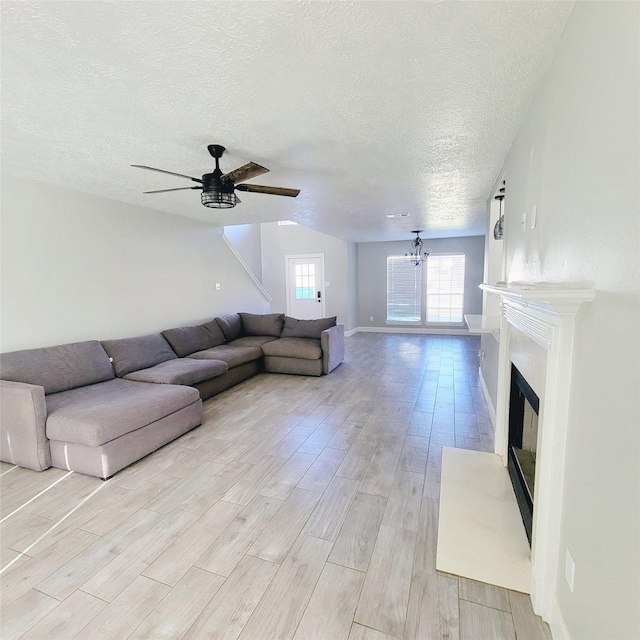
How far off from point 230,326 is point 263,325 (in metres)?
0.58

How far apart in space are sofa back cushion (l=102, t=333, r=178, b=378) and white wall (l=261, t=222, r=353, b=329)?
15.9 feet

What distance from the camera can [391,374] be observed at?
5.12 metres

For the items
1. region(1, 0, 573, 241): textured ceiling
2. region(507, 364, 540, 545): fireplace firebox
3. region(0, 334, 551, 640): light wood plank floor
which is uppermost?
region(1, 0, 573, 241): textured ceiling

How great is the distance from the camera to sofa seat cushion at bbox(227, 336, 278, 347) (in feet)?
17.8

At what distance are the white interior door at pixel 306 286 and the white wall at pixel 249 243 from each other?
2.68 ft

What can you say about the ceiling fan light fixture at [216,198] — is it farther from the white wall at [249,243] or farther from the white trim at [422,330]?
the white trim at [422,330]

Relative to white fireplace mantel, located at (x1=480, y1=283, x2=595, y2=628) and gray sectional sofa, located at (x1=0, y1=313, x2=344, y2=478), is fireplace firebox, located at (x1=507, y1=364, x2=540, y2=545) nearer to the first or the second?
white fireplace mantel, located at (x1=480, y1=283, x2=595, y2=628)

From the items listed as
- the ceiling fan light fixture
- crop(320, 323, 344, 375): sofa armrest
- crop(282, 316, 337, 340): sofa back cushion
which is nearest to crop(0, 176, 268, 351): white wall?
crop(282, 316, 337, 340): sofa back cushion

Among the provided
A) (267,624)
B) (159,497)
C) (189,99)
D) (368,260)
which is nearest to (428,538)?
(267,624)

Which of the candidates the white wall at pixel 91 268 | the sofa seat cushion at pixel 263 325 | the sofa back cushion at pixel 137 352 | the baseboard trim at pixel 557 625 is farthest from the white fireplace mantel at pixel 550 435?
the sofa seat cushion at pixel 263 325

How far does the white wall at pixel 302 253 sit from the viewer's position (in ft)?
27.5

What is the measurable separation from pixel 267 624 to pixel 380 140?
294 centimetres

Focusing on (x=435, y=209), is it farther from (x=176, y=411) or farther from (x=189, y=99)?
(x=176, y=411)

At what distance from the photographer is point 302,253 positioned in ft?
28.5
